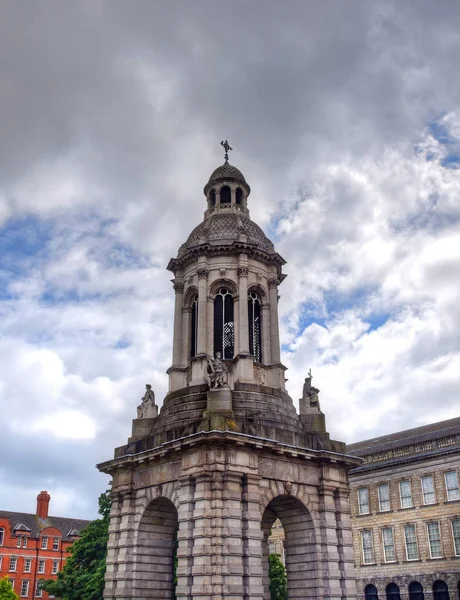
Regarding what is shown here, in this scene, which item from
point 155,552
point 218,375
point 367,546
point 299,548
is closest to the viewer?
point 299,548

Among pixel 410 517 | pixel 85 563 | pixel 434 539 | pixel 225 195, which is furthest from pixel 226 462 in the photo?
pixel 410 517

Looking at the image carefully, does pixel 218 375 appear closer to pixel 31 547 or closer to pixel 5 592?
pixel 5 592

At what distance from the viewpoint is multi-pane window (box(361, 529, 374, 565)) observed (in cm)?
5747

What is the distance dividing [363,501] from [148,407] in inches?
1456

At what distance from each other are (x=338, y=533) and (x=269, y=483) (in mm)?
4123

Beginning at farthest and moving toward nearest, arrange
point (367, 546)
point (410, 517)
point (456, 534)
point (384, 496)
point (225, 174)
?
point (367, 546)
point (384, 496)
point (410, 517)
point (456, 534)
point (225, 174)

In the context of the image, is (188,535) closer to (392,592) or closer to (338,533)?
(338,533)

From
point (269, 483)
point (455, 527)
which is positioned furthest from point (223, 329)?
point (455, 527)

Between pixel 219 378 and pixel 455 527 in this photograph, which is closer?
pixel 219 378

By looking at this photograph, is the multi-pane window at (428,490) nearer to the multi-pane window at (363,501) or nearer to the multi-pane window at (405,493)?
the multi-pane window at (405,493)

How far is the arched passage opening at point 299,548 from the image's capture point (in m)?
25.4

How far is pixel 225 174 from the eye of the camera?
34281 millimetres

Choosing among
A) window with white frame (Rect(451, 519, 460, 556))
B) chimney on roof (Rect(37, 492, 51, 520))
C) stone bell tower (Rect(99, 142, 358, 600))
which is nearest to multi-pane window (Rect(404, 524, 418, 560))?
window with white frame (Rect(451, 519, 460, 556))

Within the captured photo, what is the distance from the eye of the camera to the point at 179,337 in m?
30.9
